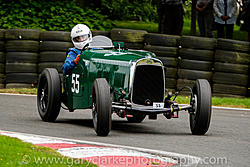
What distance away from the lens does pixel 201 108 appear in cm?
923

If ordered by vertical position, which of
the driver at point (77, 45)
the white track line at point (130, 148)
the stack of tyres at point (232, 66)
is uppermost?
the driver at point (77, 45)

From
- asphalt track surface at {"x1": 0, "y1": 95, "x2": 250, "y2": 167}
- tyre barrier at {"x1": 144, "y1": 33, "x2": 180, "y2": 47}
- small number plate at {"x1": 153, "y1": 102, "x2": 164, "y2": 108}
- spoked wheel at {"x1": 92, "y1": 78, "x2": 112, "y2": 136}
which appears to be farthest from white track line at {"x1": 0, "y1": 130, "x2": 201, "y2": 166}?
tyre barrier at {"x1": 144, "y1": 33, "x2": 180, "y2": 47}

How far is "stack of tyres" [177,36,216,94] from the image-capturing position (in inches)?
648

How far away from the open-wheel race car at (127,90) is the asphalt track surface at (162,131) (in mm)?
320

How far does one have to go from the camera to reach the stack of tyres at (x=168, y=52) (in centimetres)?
1666

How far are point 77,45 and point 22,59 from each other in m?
6.67

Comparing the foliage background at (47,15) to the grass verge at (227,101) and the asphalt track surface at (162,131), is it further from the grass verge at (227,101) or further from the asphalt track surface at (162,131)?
the asphalt track surface at (162,131)

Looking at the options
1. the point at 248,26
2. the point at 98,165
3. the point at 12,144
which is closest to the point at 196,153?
the point at 98,165

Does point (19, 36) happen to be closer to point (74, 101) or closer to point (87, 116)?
point (87, 116)

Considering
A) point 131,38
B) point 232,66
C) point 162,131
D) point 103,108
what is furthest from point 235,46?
point 103,108

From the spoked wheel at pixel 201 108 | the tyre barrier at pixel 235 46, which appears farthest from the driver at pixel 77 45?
the tyre barrier at pixel 235 46

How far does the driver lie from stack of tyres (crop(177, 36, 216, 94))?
5685 mm

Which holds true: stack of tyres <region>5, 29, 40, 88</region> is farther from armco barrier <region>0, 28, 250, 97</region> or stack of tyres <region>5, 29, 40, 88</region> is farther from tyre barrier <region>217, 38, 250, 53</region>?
tyre barrier <region>217, 38, 250, 53</region>

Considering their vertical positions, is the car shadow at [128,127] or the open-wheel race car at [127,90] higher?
the open-wheel race car at [127,90]
